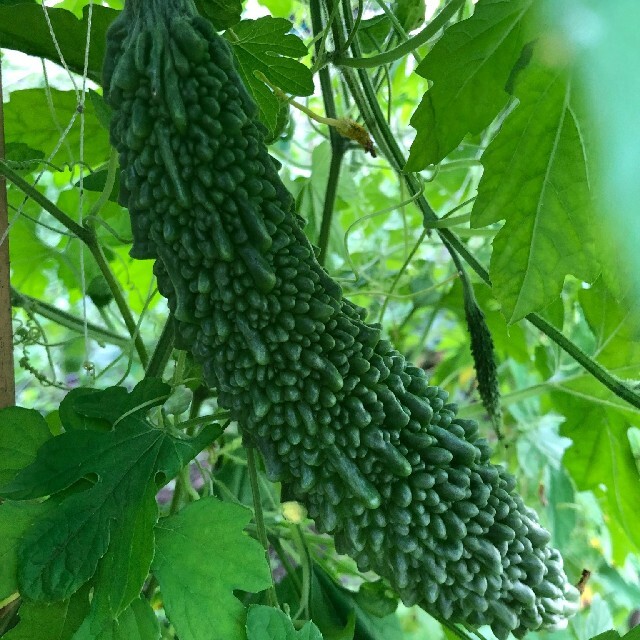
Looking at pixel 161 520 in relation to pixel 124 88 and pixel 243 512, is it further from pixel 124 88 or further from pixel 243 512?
pixel 124 88

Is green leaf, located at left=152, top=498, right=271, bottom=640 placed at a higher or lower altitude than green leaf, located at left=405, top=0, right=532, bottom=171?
lower

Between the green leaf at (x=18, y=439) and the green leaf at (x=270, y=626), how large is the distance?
0.27m

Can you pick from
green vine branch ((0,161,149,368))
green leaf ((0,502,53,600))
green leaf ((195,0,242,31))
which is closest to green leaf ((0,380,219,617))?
green leaf ((0,502,53,600))

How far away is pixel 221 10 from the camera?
2.31 ft

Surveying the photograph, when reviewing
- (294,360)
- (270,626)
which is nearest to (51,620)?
(270,626)

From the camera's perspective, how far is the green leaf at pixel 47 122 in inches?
35.8

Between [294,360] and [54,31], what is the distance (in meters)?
0.44

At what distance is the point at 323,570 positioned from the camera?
90 cm

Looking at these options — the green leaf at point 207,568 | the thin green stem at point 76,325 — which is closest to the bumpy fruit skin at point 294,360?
the green leaf at point 207,568

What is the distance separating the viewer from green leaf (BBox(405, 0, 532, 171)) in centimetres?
61

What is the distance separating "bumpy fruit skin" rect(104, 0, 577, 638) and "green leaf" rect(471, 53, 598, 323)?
0.46 ft

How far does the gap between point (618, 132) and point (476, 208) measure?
1.36 ft

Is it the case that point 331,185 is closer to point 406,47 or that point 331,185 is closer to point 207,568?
point 406,47

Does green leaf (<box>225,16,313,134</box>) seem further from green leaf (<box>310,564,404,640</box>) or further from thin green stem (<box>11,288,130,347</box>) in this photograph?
green leaf (<box>310,564,404,640</box>)
